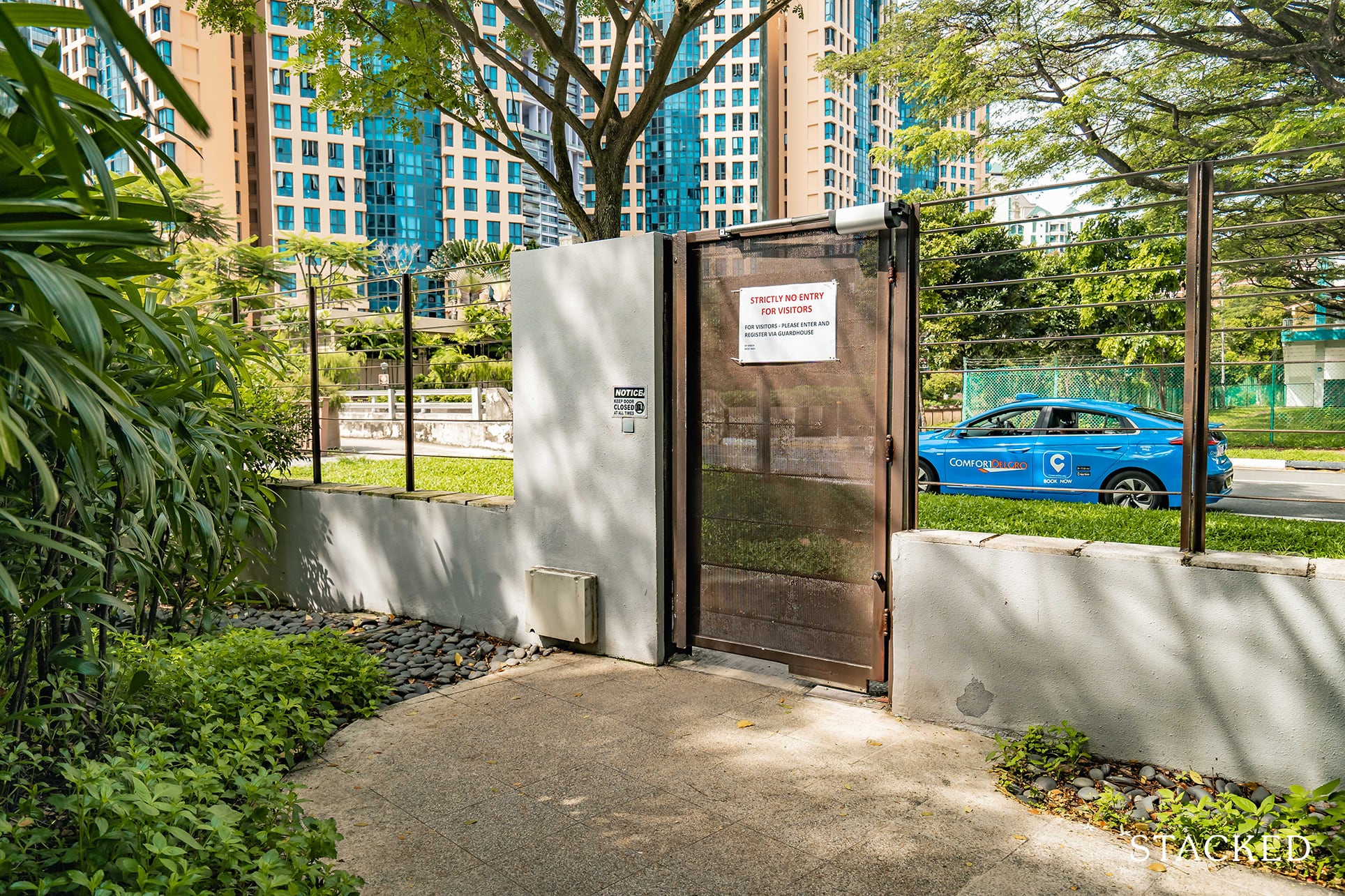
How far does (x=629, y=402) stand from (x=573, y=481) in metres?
0.65

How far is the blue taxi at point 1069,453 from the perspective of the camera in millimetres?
9016

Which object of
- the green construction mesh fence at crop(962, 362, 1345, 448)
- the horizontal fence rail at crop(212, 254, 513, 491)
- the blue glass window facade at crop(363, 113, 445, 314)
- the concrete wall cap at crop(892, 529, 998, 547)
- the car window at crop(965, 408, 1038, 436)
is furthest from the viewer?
the blue glass window facade at crop(363, 113, 445, 314)

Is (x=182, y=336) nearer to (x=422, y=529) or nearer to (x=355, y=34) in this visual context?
(x=422, y=529)

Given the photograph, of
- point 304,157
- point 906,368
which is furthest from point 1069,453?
point 304,157

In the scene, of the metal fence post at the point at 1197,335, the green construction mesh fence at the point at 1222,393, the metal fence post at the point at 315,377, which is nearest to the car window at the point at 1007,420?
the green construction mesh fence at the point at 1222,393

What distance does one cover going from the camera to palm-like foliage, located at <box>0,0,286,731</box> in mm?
1530

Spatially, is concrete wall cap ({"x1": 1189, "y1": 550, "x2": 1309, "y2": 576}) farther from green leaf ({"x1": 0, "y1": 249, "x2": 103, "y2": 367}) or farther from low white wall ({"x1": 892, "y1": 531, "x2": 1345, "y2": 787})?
green leaf ({"x1": 0, "y1": 249, "x2": 103, "y2": 367})

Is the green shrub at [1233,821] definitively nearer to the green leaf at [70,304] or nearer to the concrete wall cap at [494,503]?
the green leaf at [70,304]

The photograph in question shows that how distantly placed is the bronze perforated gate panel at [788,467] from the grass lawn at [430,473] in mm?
3549

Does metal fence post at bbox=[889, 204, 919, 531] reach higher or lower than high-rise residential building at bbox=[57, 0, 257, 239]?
lower

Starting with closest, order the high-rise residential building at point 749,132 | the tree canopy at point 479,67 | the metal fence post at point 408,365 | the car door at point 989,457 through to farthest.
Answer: the metal fence post at point 408,365 < the car door at point 989,457 < the tree canopy at point 479,67 < the high-rise residential building at point 749,132

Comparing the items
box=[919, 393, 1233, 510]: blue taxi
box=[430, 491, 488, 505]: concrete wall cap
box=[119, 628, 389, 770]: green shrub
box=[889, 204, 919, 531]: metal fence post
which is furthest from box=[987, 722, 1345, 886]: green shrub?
box=[919, 393, 1233, 510]: blue taxi

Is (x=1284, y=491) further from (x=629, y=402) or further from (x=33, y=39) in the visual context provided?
(x=33, y=39)

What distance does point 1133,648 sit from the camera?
3502 mm
